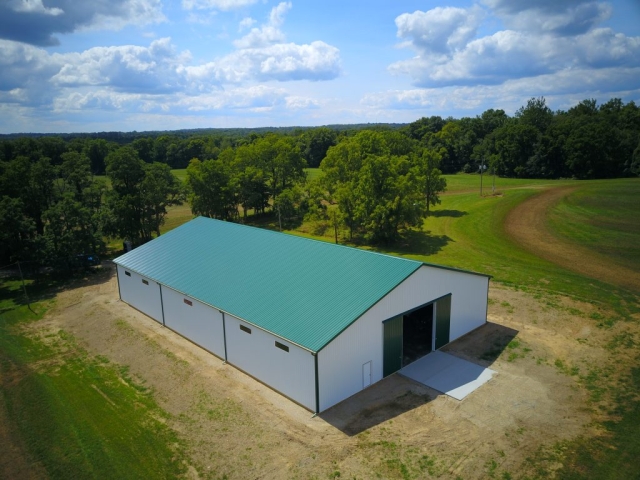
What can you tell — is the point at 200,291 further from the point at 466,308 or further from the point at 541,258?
the point at 541,258

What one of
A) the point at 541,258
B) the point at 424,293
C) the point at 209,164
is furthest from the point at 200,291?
the point at 209,164

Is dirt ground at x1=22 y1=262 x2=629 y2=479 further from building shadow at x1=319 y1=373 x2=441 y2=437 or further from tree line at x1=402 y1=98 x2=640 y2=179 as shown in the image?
tree line at x1=402 y1=98 x2=640 y2=179

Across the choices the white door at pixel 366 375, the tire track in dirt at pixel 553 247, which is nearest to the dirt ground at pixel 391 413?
the white door at pixel 366 375

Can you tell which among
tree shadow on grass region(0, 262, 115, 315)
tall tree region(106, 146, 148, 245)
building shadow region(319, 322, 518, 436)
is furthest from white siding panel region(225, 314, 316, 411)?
tall tree region(106, 146, 148, 245)

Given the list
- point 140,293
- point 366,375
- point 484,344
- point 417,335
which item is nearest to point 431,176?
point 417,335

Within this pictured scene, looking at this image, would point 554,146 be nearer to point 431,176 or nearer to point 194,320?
point 431,176

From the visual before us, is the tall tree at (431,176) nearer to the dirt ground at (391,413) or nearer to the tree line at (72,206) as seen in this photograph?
the tree line at (72,206)
